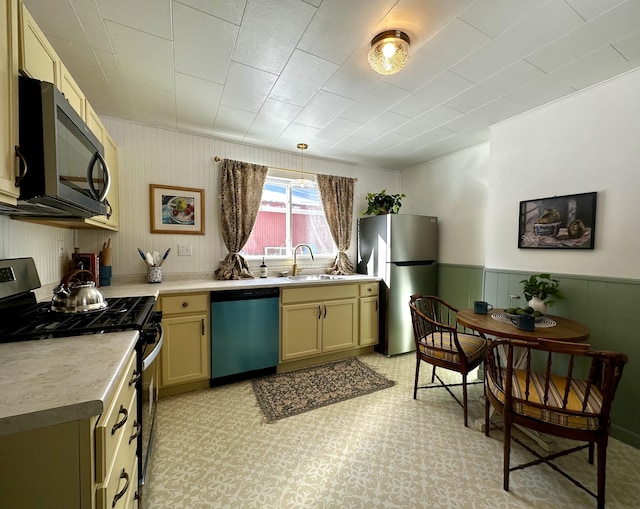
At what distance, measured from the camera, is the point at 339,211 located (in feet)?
11.9

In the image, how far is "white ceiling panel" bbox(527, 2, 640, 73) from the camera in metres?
1.36

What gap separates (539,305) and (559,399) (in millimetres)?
824

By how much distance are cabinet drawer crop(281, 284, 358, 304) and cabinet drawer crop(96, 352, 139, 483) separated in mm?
1599

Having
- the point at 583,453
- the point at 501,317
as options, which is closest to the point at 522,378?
the point at 501,317

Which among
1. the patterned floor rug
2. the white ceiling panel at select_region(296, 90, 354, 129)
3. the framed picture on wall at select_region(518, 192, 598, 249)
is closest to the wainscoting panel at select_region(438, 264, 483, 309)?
the framed picture on wall at select_region(518, 192, 598, 249)

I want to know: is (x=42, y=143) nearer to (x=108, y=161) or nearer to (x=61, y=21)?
(x=61, y=21)

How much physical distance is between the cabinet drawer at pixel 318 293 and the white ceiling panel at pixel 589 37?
92.2 inches

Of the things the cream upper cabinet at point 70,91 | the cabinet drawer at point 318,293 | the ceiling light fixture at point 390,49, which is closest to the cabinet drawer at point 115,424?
the cream upper cabinet at point 70,91

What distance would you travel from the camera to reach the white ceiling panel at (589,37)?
1.36m

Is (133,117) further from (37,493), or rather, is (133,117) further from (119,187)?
(37,493)

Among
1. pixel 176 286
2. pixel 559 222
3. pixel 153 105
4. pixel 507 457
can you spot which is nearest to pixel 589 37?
pixel 559 222

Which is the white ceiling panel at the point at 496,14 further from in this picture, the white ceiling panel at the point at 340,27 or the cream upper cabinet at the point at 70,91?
the cream upper cabinet at the point at 70,91

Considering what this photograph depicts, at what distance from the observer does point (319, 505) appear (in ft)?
4.39

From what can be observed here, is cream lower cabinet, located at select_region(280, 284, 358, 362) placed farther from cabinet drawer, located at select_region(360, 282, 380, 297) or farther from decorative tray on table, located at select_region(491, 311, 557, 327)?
decorative tray on table, located at select_region(491, 311, 557, 327)
